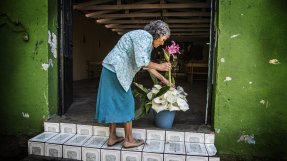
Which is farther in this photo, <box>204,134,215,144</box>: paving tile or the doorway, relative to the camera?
the doorway

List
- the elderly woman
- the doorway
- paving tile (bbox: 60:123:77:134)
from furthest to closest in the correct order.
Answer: the doorway < paving tile (bbox: 60:123:77:134) < the elderly woman

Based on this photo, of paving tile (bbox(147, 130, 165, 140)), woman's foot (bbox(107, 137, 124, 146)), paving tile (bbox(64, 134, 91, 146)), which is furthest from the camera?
paving tile (bbox(147, 130, 165, 140))

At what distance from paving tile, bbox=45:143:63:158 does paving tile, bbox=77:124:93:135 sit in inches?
15.2

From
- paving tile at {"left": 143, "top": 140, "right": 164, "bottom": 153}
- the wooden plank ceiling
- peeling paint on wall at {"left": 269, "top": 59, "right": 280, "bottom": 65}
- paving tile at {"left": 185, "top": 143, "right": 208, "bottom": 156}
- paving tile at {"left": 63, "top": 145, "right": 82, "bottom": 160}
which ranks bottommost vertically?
paving tile at {"left": 63, "top": 145, "right": 82, "bottom": 160}

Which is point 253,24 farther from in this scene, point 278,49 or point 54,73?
point 54,73

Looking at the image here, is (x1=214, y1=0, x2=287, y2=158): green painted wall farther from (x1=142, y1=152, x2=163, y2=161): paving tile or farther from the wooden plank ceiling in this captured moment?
the wooden plank ceiling

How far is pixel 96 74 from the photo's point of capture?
11609mm

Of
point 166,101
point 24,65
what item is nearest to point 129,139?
point 166,101

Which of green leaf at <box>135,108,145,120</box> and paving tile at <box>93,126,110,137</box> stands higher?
green leaf at <box>135,108,145,120</box>

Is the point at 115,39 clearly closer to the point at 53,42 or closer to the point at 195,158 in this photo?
the point at 53,42

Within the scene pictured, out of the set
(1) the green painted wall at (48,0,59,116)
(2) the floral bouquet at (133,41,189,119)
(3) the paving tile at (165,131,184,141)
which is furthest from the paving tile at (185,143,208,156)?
(1) the green painted wall at (48,0,59,116)

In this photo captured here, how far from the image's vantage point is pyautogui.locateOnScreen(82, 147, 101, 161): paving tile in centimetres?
288

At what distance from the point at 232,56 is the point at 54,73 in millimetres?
2591

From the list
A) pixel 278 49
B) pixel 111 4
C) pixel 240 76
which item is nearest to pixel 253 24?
pixel 278 49
